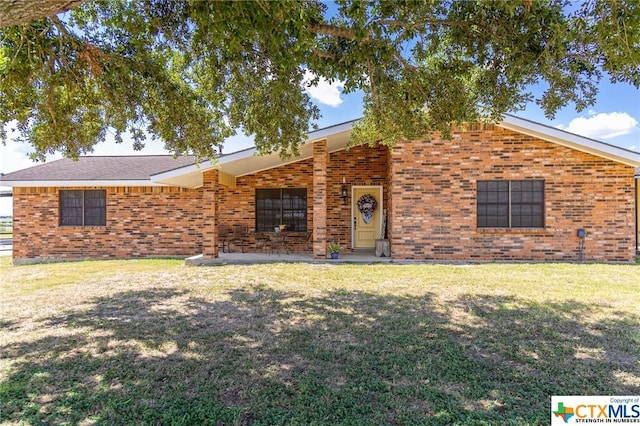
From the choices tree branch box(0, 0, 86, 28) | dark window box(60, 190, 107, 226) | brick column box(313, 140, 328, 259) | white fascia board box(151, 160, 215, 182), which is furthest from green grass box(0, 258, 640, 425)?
dark window box(60, 190, 107, 226)

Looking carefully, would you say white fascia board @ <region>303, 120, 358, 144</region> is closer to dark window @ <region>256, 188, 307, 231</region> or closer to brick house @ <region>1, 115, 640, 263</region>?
brick house @ <region>1, 115, 640, 263</region>

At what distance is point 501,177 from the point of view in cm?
1095

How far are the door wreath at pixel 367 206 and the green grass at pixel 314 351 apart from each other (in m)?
5.82

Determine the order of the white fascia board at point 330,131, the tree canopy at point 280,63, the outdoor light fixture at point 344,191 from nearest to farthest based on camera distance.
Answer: the tree canopy at point 280,63 → the white fascia board at point 330,131 → the outdoor light fixture at point 344,191

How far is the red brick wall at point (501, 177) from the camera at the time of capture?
35.3 ft

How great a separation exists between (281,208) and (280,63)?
9.78 metres

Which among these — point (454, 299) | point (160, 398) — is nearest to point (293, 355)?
point (160, 398)

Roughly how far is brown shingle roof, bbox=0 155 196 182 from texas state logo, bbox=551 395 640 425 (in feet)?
38.5

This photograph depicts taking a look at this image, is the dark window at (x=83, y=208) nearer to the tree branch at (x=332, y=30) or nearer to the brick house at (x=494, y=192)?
the brick house at (x=494, y=192)

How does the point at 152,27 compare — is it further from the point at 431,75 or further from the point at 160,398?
the point at 160,398

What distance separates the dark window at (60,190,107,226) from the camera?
13.2 metres

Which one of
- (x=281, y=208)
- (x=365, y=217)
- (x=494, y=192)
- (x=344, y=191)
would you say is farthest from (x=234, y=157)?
(x=494, y=192)

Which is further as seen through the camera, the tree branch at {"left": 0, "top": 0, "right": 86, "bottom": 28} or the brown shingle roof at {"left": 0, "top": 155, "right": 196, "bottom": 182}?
the brown shingle roof at {"left": 0, "top": 155, "right": 196, "bottom": 182}

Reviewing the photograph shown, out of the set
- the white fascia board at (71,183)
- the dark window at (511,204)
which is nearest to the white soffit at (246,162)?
the white fascia board at (71,183)
